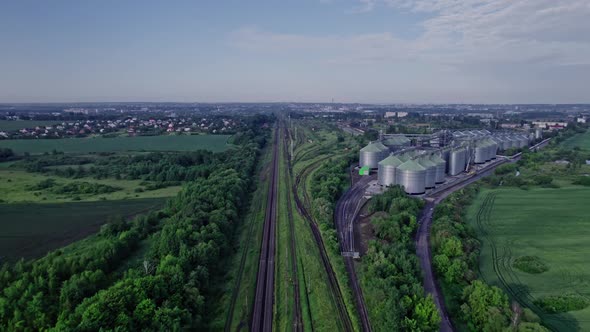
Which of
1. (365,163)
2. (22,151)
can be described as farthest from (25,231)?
(22,151)

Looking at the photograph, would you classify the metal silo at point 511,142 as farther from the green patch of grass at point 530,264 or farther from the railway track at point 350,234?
the green patch of grass at point 530,264

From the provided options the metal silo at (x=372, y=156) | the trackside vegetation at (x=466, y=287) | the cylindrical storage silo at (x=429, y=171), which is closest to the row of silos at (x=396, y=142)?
the metal silo at (x=372, y=156)

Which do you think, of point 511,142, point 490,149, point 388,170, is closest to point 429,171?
point 388,170

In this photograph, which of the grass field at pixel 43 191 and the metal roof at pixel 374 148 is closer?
the grass field at pixel 43 191

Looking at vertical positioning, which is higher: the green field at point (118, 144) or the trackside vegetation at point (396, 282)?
the green field at point (118, 144)

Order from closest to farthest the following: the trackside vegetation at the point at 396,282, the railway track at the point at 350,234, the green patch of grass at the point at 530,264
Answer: the trackside vegetation at the point at 396,282
the railway track at the point at 350,234
the green patch of grass at the point at 530,264
